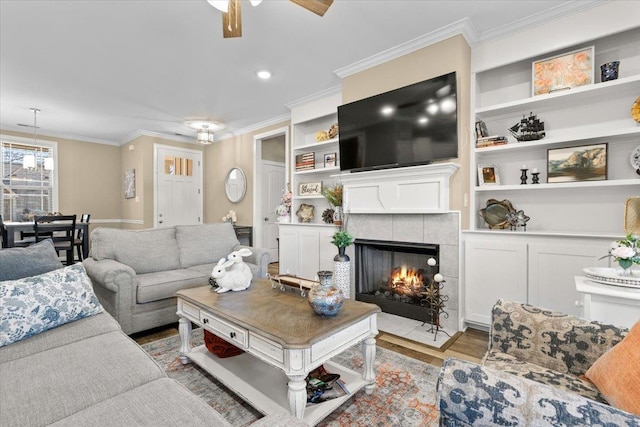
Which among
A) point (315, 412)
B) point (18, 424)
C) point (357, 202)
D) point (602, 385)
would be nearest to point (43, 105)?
point (357, 202)

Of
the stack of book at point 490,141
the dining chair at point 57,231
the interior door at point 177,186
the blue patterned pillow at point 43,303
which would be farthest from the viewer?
the interior door at point 177,186

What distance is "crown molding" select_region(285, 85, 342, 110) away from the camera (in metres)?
3.98

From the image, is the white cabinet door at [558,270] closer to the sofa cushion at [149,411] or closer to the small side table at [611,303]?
the small side table at [611,303]

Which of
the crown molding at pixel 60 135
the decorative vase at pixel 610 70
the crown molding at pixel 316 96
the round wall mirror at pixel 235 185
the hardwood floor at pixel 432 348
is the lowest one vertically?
the hardwood floor at pixel 432 348

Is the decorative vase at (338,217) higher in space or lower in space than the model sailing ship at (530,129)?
lower

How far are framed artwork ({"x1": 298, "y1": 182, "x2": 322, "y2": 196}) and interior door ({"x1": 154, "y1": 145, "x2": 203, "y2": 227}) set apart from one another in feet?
10.6

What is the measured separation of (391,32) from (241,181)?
3979 millimetres

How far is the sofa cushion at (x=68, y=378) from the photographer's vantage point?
101 centimetres

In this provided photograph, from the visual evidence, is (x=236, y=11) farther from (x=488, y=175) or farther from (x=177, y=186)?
(x=177, y=186)

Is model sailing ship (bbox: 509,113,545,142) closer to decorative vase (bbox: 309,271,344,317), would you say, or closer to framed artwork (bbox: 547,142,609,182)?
framed artwork (bbox: 547,142,609,182)

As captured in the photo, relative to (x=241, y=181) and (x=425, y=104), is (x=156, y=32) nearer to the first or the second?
(x=425, y=104)

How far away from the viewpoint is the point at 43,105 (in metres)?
4.58

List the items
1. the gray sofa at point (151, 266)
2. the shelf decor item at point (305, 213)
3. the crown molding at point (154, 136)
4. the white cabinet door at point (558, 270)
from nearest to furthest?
the white cabinet door at point (558, 270)
the gray sofa at point (151, 266)
the shelf decor item at point (305, 213)
the crown molding at point (154, 136)

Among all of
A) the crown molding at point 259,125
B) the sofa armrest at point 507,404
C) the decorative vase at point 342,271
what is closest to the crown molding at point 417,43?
the crown molding at point 259,125
